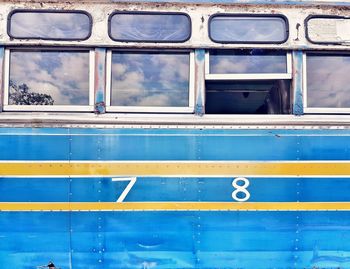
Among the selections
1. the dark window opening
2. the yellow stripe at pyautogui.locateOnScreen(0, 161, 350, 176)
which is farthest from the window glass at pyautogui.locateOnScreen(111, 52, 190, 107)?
the yellow stripe at pyautogui.locateOnScreen(0, 161, 350, 176)

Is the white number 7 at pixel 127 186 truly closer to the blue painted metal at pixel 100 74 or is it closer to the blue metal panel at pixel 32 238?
the blue metal panel at pixel 32 238

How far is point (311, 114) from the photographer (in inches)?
110

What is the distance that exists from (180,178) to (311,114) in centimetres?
118

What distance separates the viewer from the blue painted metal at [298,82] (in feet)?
9.12

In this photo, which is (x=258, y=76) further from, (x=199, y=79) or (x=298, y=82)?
(x=199, y=79)

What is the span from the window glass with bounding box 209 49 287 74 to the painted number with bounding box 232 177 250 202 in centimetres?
87

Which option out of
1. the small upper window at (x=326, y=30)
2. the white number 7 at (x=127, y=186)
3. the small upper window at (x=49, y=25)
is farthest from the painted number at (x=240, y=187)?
the small upper window at (x=49, y=25)

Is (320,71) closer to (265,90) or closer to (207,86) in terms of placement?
(265,90)

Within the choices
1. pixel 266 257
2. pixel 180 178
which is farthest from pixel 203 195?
pixel 266 257

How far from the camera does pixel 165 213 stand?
274 cm

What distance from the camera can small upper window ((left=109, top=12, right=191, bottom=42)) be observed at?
2773mm

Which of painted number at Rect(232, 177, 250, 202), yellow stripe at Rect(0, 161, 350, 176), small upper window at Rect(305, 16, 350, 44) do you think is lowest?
painted number at Rect(232, 177, 250, 202)

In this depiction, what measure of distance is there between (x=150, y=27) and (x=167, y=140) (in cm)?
93

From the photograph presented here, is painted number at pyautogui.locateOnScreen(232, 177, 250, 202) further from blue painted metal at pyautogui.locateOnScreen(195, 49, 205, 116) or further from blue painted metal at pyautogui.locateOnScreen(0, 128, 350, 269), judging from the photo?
blue painted metal at pyautogui.locateOnScreen(195, 49, 205, 116)
